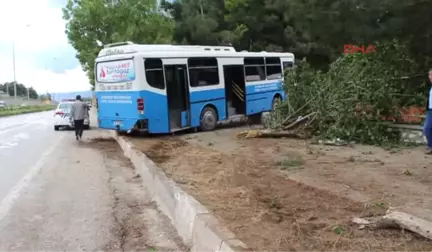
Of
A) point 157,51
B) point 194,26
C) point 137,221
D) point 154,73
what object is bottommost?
point 137,221

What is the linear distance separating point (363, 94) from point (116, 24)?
23.8 meters

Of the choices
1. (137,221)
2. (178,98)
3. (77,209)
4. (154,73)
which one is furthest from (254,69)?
(137,221)

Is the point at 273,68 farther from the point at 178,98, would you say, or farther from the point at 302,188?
the point at 302,188

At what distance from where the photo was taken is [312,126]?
1467cm

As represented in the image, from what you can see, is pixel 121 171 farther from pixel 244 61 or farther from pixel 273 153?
pixel 244 61

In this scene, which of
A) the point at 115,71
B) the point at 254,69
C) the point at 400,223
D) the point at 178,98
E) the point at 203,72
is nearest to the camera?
the point at 400,223

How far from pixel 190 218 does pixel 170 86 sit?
36.8ft

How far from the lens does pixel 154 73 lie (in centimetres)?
1595

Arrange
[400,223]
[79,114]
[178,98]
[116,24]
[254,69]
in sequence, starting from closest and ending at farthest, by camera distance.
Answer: [400,223] < [178,98] < [79,114] < [254,69] < [116,24]

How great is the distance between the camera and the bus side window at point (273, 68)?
21141mm

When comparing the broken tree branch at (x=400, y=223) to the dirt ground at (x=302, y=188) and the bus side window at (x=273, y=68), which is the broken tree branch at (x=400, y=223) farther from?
the bus side window at (x=273, y=68)

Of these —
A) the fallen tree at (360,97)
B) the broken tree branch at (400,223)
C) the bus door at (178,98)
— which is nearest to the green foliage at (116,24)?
the bus door at (178,98)

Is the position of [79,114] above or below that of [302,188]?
above

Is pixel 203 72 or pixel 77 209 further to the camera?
pixel 203 72
